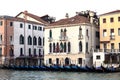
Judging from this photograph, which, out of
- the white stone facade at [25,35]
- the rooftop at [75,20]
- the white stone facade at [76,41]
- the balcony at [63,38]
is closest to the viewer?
the white stone facade at [76,41]

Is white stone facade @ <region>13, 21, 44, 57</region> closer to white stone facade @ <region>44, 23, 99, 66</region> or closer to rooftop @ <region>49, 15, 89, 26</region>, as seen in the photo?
white stone facade @ <region>44, 23, 99, 66</region>

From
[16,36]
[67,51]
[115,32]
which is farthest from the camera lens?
[16,36]

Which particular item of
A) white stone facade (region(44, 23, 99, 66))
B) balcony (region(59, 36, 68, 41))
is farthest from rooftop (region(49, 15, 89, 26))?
balcony (region(59, 36, 68, 41))

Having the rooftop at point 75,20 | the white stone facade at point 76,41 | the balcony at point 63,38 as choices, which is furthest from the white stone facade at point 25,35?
the balcony at point 63,38

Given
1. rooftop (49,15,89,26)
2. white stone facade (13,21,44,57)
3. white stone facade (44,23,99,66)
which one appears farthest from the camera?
white stone facade (13,21,44,57)

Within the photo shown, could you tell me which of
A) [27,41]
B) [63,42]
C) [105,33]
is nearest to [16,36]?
[27,41]

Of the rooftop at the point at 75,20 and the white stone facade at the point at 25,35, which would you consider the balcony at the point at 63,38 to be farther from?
the white stone facade at the point at 25,35

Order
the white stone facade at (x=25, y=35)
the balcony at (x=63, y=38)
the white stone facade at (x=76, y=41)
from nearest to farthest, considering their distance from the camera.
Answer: the white stone facade at (x=76, y=41) < the balcony at (x=63, y=38) < the white stone facade at (x=25, y=35)

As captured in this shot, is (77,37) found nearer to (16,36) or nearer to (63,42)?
(63,42)

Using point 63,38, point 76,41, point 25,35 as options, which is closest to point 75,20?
point 63,38

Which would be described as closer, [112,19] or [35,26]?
[112,19]

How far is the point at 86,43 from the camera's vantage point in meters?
44.7

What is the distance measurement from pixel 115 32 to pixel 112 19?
4.82ft

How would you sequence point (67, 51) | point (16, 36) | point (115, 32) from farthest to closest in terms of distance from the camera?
point (16, 36), point (67, 51), point (115, 32)
